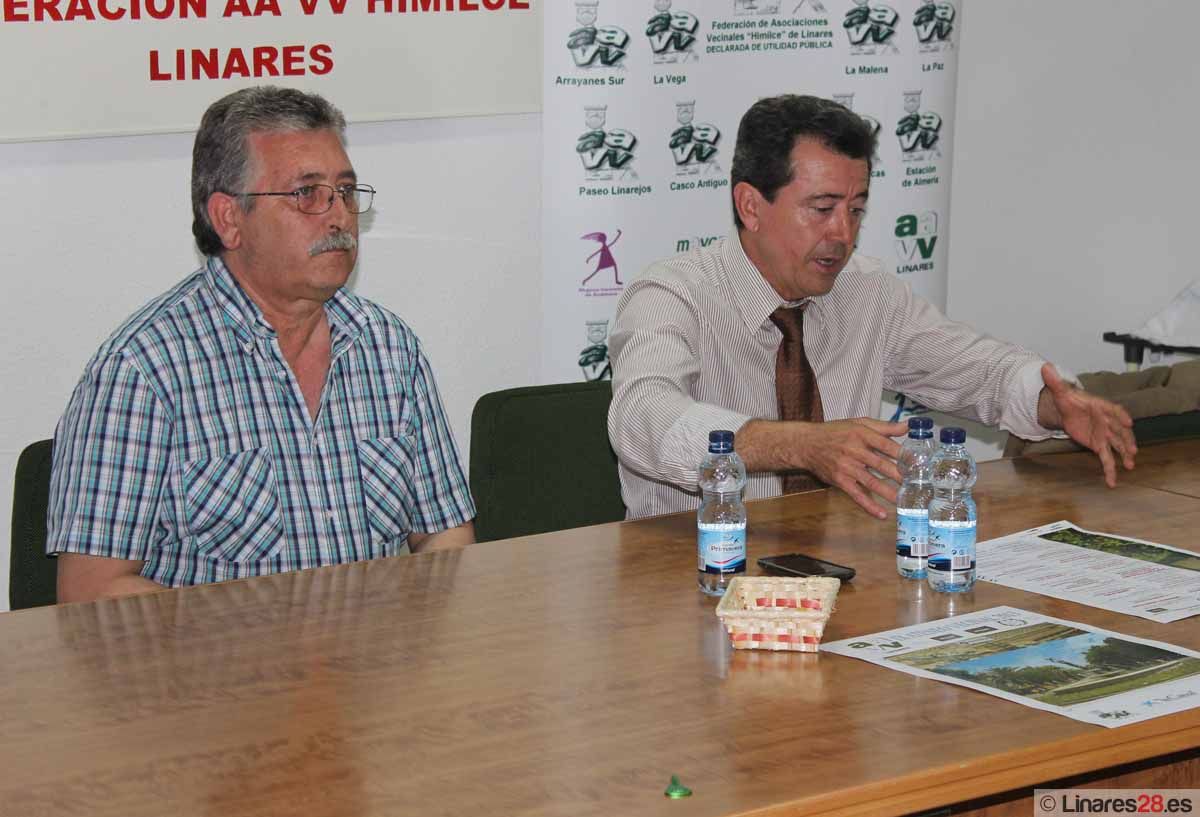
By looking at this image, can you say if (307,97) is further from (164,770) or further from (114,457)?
(164,770)

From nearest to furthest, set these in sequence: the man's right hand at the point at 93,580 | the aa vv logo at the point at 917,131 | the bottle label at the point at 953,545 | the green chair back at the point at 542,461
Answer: the bottle label at the point at 953,545 → the man's right hand at the point at 93,580 → the green chair back at the point at 542,461 → the aa vv logo at the point at 917,131

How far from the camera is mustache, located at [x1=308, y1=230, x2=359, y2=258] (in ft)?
9.11

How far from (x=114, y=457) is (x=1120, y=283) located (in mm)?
3776

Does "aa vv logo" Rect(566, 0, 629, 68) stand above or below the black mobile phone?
above

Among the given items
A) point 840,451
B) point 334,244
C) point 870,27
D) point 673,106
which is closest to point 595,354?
point 673,106

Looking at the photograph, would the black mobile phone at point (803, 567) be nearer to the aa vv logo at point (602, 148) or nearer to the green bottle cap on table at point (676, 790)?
the green bottle cap on table at point (676, 790)

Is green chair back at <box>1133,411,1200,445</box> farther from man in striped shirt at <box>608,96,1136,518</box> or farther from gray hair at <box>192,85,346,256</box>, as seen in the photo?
gray hair at <box>192,85,346,256</box>

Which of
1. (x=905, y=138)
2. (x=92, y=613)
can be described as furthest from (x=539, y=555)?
(x=905, y=138)

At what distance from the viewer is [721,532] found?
89.5 inches

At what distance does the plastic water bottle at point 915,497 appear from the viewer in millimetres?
2363

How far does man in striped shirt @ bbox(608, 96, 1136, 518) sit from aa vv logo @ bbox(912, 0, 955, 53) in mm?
1229

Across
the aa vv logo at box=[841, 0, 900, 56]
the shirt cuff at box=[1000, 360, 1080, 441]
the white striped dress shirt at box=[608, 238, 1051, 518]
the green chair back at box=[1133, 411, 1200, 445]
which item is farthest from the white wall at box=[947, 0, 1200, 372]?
the shirt cuff at box=[1000, 360, 1080, 441]

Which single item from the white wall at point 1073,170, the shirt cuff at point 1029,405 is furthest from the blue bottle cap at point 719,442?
the white wall at point 1073,170

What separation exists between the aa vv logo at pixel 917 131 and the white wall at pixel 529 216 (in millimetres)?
495
